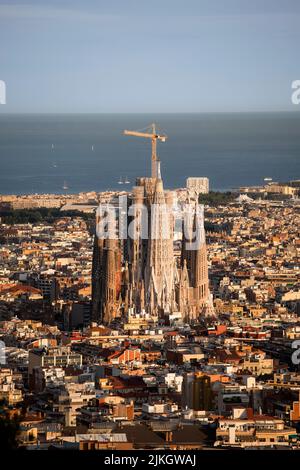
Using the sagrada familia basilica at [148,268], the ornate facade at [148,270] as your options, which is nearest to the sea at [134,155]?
the sagrada familia basilica at [148,268]

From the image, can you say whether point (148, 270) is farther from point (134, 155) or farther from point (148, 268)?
point (134, 155)

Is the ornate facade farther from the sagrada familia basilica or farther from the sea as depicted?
the sea

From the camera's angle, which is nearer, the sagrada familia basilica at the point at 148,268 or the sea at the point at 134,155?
the sagrada familia basilica at the point at 148,268

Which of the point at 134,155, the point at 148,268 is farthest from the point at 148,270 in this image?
the point at 134,155

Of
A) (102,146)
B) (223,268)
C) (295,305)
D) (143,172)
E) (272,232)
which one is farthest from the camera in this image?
(102,146)

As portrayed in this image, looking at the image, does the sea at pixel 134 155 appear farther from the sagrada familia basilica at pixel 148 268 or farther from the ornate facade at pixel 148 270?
the ornate facade at pixel 148 270

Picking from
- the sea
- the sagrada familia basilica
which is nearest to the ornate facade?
the sagrada familia basilica

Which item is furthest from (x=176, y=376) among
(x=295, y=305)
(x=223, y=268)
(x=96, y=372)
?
(x=223, y=268)
